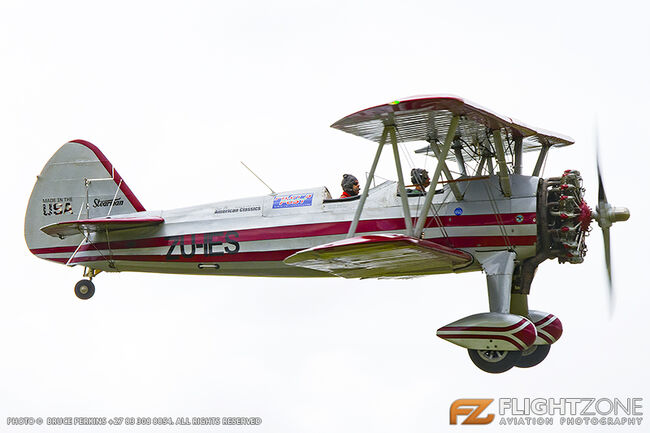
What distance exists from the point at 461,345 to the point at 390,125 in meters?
2.73

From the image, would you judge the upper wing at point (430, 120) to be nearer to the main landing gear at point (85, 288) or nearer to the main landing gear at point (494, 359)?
the main landing gear at point (494, 359)

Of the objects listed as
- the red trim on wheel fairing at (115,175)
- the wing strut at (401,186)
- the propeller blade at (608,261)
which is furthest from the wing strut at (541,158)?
the red trim on wheel fairing at (115,175)

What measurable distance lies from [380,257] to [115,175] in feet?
17.2

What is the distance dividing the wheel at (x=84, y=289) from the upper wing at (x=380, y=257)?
3.75 meters

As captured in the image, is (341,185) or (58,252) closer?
(341,185)

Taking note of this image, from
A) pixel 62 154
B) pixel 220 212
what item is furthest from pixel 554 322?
pixel 62 154

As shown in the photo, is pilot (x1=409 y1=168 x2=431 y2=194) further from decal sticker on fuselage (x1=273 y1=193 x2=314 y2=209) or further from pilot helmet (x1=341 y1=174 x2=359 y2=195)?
decal sticker on fuselage (x1=273 y1=193 x2=314 y2=209)

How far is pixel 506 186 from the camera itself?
42.0 ft

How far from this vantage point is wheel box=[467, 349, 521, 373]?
1259 cm

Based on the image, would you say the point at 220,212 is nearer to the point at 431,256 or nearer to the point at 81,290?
the point at 81,290

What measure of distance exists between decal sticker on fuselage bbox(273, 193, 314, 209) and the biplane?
2 centimetres

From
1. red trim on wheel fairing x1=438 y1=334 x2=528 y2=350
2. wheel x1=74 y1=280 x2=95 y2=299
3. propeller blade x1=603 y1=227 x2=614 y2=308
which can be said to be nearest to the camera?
red trim on wheel fairing x1=438 y1=334 x2=528 y2=350

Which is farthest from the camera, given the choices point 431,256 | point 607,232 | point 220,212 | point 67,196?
point 67,196

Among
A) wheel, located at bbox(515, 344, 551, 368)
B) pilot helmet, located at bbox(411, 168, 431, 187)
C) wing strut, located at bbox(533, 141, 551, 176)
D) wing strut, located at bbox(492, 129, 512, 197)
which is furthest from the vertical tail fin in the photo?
wheel, located at bbox(515, 344, 551, 368)
